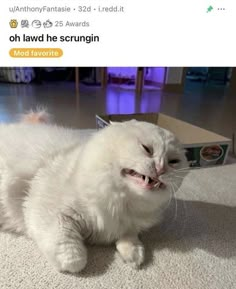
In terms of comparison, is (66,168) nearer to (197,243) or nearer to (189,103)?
(197,243)

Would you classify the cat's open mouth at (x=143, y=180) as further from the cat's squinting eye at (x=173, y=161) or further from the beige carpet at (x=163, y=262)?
the beige carpet at (x=163, y=262)

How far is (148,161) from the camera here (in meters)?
0.56

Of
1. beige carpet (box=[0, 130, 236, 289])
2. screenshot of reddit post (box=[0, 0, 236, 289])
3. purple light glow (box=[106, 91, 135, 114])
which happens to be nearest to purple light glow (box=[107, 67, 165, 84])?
purple light glow (box=[106, 91, 135, 114])

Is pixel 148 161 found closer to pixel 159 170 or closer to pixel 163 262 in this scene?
pixel 159 170

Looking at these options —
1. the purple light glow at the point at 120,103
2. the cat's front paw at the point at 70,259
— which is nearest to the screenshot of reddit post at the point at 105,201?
the cat's front paw at the point at 70,259

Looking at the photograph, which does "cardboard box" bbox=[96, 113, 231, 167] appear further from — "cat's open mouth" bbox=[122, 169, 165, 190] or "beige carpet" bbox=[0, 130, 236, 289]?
"cat's open mouth" bbox=[122, 169, 165, 190]

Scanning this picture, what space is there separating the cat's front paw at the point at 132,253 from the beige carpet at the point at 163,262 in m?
0.01

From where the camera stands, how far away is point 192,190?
1011 millimetres

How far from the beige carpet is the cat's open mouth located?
194 mm

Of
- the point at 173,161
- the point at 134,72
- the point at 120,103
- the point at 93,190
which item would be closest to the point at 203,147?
the point at 173,161

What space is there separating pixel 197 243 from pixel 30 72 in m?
3.68

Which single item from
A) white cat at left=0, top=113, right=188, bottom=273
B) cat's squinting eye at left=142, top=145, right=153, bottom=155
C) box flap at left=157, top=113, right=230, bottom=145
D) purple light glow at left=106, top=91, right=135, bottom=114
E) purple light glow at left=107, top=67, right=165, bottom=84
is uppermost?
cat's squinting eye at left=142, top=145, right=153, bottom=155

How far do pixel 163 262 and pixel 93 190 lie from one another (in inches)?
9.4

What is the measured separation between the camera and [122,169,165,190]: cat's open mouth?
0.57 m
